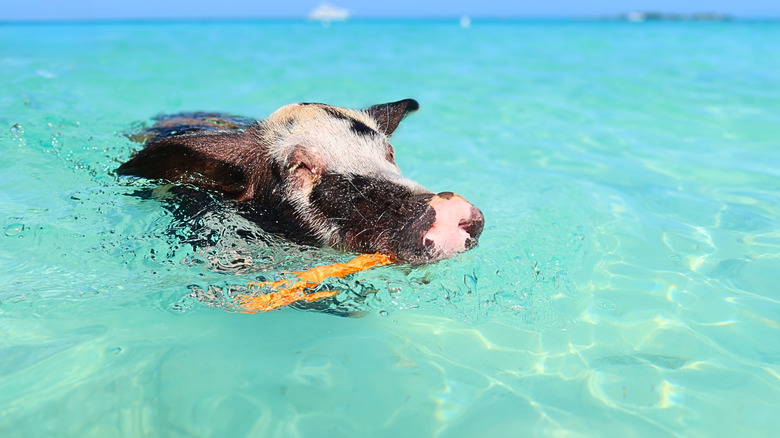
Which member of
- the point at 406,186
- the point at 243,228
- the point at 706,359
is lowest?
the point at 706,359

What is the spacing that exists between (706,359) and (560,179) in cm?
393

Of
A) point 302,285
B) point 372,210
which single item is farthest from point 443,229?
point 302,285

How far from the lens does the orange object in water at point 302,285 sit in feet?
12.9

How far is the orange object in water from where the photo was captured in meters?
3.94

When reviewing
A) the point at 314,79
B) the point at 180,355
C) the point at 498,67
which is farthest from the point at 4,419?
the point at 498,67

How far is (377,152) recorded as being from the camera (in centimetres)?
464

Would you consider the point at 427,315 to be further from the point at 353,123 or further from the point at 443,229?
the point at 353,123

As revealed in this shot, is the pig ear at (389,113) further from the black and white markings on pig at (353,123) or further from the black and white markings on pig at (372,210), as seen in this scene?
the black and white markings on pig at (372,210)

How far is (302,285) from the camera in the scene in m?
4.09

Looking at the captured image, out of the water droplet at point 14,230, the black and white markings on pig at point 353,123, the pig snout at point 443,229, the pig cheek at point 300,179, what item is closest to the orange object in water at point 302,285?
the pig snout at point 443,229

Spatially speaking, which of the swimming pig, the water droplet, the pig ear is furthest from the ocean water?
the pig ear

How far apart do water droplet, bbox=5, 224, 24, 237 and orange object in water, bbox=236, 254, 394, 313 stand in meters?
2.20

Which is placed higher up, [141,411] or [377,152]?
[377,152]

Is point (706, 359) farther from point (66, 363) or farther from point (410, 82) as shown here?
point (410, 82)
